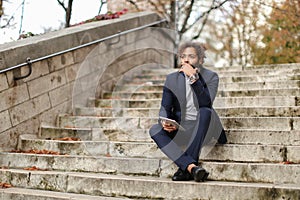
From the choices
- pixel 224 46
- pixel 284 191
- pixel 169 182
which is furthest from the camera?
pixel 224 46

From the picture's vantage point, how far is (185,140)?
3994 mm

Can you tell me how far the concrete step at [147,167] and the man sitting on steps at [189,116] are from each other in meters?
0.25

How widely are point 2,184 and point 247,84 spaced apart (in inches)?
139

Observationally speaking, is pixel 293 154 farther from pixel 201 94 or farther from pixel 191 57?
pixel 191 57

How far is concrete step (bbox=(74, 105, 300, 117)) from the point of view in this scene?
4.89 metres

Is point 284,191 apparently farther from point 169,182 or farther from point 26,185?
point 26,185

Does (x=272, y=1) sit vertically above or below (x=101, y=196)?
above

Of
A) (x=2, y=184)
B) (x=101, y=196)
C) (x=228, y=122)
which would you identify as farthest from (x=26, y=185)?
(x=228, y=122)

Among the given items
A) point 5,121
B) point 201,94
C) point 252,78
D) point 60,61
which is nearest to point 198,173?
point 201,94

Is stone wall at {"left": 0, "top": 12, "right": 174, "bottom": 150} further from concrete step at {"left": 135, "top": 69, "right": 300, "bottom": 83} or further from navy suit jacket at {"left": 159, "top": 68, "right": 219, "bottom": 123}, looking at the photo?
navy suit jacket at {"left": 159, "top": 68, "right": 219, "bottom": 123}

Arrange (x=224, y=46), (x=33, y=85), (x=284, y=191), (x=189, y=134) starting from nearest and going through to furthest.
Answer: (x=284, y=191) → (x=189, y=134) → (x=33, y=85) → (x=224, y=46)

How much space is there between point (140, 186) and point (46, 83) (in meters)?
2.42

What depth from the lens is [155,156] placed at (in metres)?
4.44

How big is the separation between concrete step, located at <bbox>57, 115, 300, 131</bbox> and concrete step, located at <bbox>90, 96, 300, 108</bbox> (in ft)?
2.15
